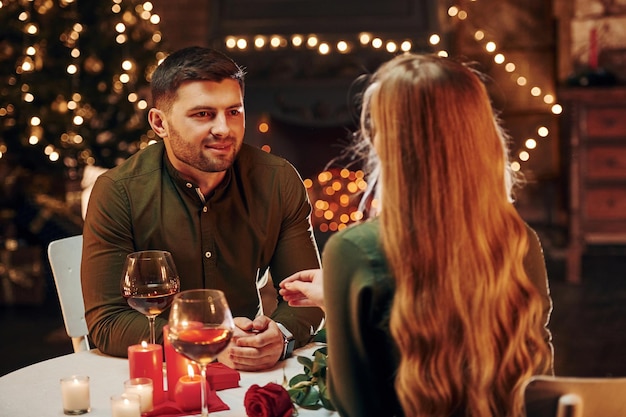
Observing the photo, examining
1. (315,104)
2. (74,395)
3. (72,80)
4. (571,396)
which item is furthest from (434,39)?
(571,396)

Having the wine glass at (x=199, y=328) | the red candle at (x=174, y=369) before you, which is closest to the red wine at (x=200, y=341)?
the wine glass at (x=199, y=328)

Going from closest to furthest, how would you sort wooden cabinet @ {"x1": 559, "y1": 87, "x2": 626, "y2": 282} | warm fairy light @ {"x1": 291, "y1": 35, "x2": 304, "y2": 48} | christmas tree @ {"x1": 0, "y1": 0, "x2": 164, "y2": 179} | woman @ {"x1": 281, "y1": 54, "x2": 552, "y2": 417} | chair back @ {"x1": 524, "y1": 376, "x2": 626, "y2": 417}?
chair back @ {"x1": 524, "y1": 376, "x2": 626, "y2": 417}
woman @ {"x1": 281, "y1": 54, "x2": 552, "y2": 417}
christmas tree @ {"x1": 0, "y1": 0, "x2": 164, "y2": 179}
wooden cabinet @ {"x1": 559, "y1": 87, "x2": 626, "y2": 282}
warm fairy light @ {"x1": 291, "y1": 35, "x2": 304, "y2": 48}

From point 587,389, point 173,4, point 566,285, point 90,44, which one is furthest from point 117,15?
point 587,389

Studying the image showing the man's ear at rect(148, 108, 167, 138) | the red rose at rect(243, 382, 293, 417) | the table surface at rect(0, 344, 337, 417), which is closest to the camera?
the red rose at rect(243, 382, 293, 417)

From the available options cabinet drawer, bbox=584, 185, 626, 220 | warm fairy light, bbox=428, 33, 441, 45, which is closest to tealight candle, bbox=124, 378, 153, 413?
cabinet drawer, bbox=584, 185, 626, 220

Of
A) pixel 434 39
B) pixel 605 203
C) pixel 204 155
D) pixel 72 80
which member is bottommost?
pixel 605 203

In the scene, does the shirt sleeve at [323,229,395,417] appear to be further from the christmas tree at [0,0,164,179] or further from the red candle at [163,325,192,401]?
the christmas tree at [0,0,164,179]

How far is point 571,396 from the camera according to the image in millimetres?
1104

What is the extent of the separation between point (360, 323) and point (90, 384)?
0.63 meters

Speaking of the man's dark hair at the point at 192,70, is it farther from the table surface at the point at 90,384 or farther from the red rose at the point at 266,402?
the red rose at the point at 266,402

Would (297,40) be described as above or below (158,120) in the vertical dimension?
above

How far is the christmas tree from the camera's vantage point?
4648mm

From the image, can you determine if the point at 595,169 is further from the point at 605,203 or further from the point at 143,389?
the point at 143,389

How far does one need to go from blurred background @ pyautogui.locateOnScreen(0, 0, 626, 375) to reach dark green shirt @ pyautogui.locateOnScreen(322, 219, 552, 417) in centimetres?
260
